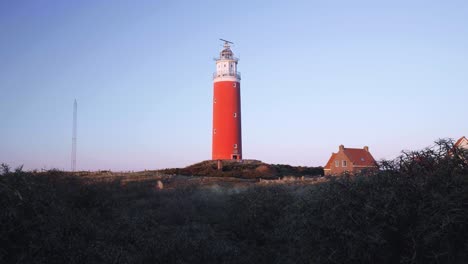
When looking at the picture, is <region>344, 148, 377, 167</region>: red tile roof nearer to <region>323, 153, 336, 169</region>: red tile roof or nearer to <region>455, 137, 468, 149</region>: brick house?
<region>323, 153, 336, 169</region>: red tile roof

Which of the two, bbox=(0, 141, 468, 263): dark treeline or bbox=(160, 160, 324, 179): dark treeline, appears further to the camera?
bbox=(160, 160, 324, 179): dark treeline

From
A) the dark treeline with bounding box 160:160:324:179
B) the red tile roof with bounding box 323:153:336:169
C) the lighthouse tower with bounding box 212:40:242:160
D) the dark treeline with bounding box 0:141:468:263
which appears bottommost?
the dark treeline with bounding box 0:141:468:263

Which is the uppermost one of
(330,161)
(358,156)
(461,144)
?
(358,156)

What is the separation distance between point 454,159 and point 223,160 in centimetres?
4213

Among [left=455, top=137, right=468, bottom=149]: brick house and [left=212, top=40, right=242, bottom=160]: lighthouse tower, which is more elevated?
[left=212, top=40, right=242, bottom=160]: lighthouse tower

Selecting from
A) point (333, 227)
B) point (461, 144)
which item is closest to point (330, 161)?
point (461, 144)

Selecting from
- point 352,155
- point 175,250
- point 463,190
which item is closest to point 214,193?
point 175,250

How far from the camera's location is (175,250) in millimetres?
12602

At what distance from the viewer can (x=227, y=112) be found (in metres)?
53.5

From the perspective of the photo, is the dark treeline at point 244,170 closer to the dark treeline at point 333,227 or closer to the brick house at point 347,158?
the brick house at point 347,158

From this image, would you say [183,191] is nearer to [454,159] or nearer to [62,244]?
[62,244]

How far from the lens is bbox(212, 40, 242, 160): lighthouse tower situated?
53.1 metres

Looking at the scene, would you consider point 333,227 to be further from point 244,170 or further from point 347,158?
point 347,158

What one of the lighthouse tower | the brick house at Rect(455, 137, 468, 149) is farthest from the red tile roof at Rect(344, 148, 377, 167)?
the brick house at Rect(455, 137, 468, 149)
